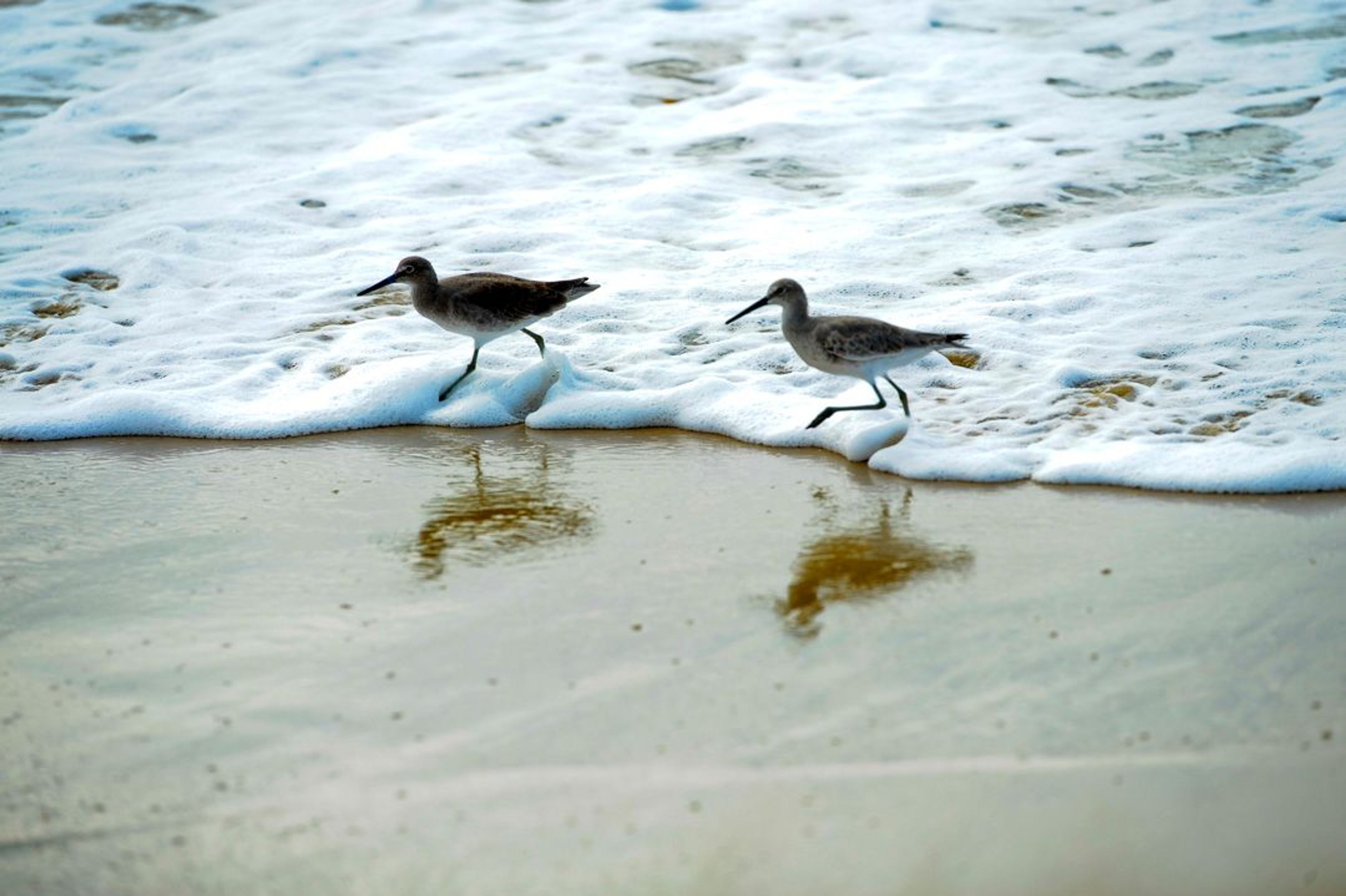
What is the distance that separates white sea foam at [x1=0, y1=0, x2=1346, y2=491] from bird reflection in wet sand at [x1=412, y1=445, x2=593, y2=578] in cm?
85

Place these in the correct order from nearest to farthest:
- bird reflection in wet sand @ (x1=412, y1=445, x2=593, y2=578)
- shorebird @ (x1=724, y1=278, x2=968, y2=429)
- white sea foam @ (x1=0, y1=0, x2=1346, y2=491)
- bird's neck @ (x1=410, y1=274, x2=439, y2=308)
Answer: bird reflection in wet sand @ (x1=412, y1=445, x2=593, y2=578), shorebird @ (x1=724, y1=278, x2=968, y2=429), white sea foam @ (x1=0, y1=0, x2=1346, y2=491), bird's neck @ (x1=410, y1=274, x2=439, y2=308)

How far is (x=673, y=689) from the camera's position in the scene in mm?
3518

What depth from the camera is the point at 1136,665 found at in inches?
140

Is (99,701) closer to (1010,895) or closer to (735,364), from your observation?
(1010,895)

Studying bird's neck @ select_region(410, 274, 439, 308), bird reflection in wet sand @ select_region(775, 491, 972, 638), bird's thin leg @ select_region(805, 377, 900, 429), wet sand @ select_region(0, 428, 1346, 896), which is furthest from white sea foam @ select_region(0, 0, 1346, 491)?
wet sand @ select_region(0, 428, 1346, 896)

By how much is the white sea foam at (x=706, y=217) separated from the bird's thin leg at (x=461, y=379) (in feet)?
0.23

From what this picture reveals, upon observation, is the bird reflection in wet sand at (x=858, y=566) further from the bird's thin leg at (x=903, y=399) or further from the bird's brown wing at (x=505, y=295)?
the bird's brown wing at (x=505, y=295)

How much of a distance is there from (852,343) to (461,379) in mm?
1933

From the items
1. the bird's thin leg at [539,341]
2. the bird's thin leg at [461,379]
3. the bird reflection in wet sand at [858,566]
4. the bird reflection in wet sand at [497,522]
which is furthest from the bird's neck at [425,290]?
the bird reflection in wet sand at [858,566]

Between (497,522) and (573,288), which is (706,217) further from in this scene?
(497,522)

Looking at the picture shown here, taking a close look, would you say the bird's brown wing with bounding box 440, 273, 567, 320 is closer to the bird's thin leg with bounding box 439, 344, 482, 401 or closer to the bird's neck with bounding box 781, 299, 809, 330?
the bird's thin leg with bounding box 439, 344, 482, 401

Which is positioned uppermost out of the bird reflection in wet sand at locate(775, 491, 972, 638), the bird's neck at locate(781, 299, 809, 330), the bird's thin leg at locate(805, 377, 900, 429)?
the bird's neck at locate(781, 299, 809, 330)

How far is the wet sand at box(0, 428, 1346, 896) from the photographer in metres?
2.87

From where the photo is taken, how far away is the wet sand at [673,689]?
287cm
